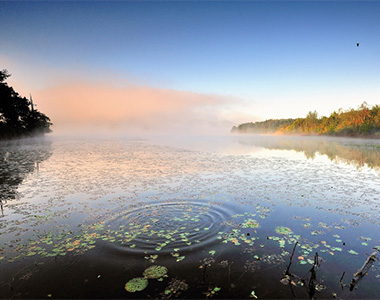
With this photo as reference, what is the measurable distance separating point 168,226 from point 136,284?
2785mm

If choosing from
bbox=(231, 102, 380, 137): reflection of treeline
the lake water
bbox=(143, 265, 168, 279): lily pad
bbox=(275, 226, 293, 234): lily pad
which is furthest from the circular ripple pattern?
bbox=(231, 102, 380, 137): reflection of treeline

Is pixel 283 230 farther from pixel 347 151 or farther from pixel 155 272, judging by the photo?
pixel 347 151

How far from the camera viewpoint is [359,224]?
24.9 feet

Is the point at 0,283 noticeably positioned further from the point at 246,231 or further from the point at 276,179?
the point at 276,179

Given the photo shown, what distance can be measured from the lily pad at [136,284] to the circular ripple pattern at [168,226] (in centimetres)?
107

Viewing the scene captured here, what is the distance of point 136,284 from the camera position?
183 inches

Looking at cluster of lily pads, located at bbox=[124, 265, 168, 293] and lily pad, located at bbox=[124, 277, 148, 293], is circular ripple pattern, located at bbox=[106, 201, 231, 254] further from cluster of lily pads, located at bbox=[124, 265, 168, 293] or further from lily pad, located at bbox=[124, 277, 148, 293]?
lily pad, located at bbox=[124, 277, 148, 293]

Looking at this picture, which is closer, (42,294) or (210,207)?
(42,294)

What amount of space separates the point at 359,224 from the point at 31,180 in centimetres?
1787

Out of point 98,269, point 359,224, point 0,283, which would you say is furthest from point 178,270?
point 359,224

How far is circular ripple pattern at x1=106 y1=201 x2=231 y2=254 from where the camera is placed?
20.3 feet

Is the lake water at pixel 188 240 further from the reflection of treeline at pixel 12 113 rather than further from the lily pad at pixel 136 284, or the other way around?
the reflection of treeline at pixel 12 113

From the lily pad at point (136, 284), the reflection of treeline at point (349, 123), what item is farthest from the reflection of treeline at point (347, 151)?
the reflection of treeline at point (349, 123)

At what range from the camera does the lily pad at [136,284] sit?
4492mm
